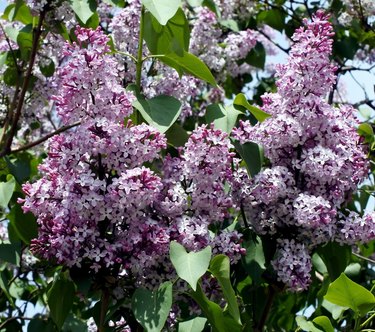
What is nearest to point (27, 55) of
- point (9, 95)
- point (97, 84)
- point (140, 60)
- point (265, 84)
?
point (9, 95)

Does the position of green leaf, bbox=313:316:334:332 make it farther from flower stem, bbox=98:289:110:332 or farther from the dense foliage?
flower stem, bbox=98:289:110:332

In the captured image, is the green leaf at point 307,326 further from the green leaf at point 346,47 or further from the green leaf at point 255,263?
the green leaf at point 346,47

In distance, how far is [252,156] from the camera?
1824 millimetres

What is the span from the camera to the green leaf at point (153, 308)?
1.60 metres

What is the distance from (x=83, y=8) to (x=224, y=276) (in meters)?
0.94

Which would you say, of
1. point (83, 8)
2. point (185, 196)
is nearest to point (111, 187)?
point (185, 196)

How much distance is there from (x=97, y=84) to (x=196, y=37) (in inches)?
71.0

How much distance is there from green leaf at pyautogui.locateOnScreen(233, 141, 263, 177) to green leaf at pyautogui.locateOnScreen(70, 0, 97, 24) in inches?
24.6

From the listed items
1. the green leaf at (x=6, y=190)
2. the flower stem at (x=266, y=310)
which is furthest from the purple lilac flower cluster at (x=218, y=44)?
the flower stem at (x=266, y=310)

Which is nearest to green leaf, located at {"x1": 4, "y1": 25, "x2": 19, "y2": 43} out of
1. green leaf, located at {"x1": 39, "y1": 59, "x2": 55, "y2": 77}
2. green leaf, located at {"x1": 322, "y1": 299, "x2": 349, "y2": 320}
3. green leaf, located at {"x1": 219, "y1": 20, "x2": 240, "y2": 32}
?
green leaf, located at {"x1": 39, "y1": 59, "x2": 55, "y2": 77}

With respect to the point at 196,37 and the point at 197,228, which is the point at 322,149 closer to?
the point at 197,228

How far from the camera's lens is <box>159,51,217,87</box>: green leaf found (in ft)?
6.14

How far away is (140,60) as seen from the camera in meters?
1.95

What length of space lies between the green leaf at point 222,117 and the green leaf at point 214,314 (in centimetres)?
36
